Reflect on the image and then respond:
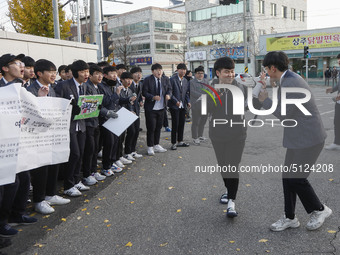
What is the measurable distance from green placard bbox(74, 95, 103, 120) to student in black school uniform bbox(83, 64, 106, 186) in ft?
0.55

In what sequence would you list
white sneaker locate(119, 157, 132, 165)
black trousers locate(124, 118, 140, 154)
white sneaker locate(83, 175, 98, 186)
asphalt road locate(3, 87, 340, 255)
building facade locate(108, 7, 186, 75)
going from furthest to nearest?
building facade locate(108, 7, 186, 75) < black trousers locate(124, 118, 140, 154) < white sneaker locate(119, 157, 132, 165) < white sneaker locate(83, 175, 98, 186) < asphalt road locate(3, 87, 340, 255)

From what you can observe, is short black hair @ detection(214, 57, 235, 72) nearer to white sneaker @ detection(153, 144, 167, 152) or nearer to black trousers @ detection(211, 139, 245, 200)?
black trousers @ detection(211, 139, 245, 200)

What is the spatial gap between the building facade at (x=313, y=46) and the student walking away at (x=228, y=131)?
106 feet

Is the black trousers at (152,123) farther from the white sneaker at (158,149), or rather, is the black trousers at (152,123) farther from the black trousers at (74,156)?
the black trousers at (74,156)

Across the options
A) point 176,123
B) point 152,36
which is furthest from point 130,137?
point 152,36

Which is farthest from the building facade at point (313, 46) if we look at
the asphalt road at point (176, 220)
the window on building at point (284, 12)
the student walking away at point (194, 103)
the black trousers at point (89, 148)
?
the black trousers at point (89, 148)

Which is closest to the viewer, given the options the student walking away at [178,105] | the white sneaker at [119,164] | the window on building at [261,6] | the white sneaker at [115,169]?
the white sneaker at [115,169]

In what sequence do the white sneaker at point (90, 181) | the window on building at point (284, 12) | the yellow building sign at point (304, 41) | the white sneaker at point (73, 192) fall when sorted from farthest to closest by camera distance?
the window on building at point (284, 12) < the yellow building sign at point (304, 41) < the white sneaker at point (90, 181) < the white sneaker at point (73, 192)

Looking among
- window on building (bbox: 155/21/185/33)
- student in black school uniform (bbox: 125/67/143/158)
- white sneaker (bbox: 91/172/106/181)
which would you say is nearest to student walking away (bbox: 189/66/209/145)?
student in black school uniform (bbox: 125/67/143/158)

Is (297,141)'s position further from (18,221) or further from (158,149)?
(158,149)

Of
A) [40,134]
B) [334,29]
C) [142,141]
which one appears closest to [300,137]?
[40,134]

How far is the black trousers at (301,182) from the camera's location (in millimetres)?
3713

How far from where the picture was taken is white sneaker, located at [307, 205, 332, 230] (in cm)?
376

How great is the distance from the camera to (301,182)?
12.2 ft
